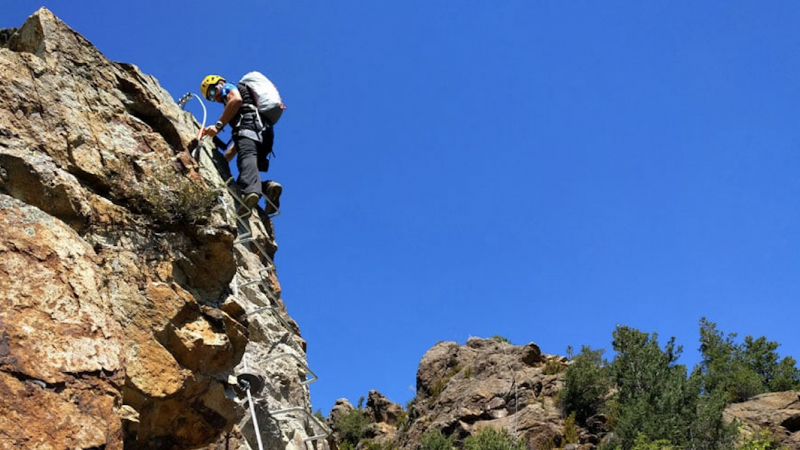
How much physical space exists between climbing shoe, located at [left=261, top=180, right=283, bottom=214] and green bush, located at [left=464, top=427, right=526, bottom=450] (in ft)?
56.9

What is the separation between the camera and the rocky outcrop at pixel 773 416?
24.0 metres

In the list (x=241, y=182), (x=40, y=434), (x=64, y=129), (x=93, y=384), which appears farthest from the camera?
(x=241, y=182)

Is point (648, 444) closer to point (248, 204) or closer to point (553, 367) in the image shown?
point (553, 367)

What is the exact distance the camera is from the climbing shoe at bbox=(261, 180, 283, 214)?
7598mm

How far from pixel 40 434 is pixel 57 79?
9.13 feet

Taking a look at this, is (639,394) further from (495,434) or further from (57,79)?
A: (57,79)

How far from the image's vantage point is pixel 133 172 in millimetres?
4844

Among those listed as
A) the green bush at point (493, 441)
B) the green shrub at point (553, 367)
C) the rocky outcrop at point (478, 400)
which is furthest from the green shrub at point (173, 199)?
the green shrub at point (553, 367)

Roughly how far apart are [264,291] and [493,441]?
18.5 meters

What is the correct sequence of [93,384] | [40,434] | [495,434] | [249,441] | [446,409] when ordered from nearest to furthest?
[40,434], [93,384], [249,441], [495,434], [446,409]

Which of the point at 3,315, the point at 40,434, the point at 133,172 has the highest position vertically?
the point at 133,172

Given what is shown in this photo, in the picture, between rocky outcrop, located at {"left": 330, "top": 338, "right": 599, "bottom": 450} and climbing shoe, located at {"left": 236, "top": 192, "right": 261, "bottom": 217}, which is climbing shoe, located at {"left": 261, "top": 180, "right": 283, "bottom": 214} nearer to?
climbing shoe, located at {"left": 236, "top": 192, "right": 261, "bottom": 217}

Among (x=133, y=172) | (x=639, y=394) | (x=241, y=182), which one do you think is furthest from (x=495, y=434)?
(x=133, y=172)

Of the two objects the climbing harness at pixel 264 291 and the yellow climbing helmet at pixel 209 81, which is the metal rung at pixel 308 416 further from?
the yellow climbing helmet at pixel 209 81
